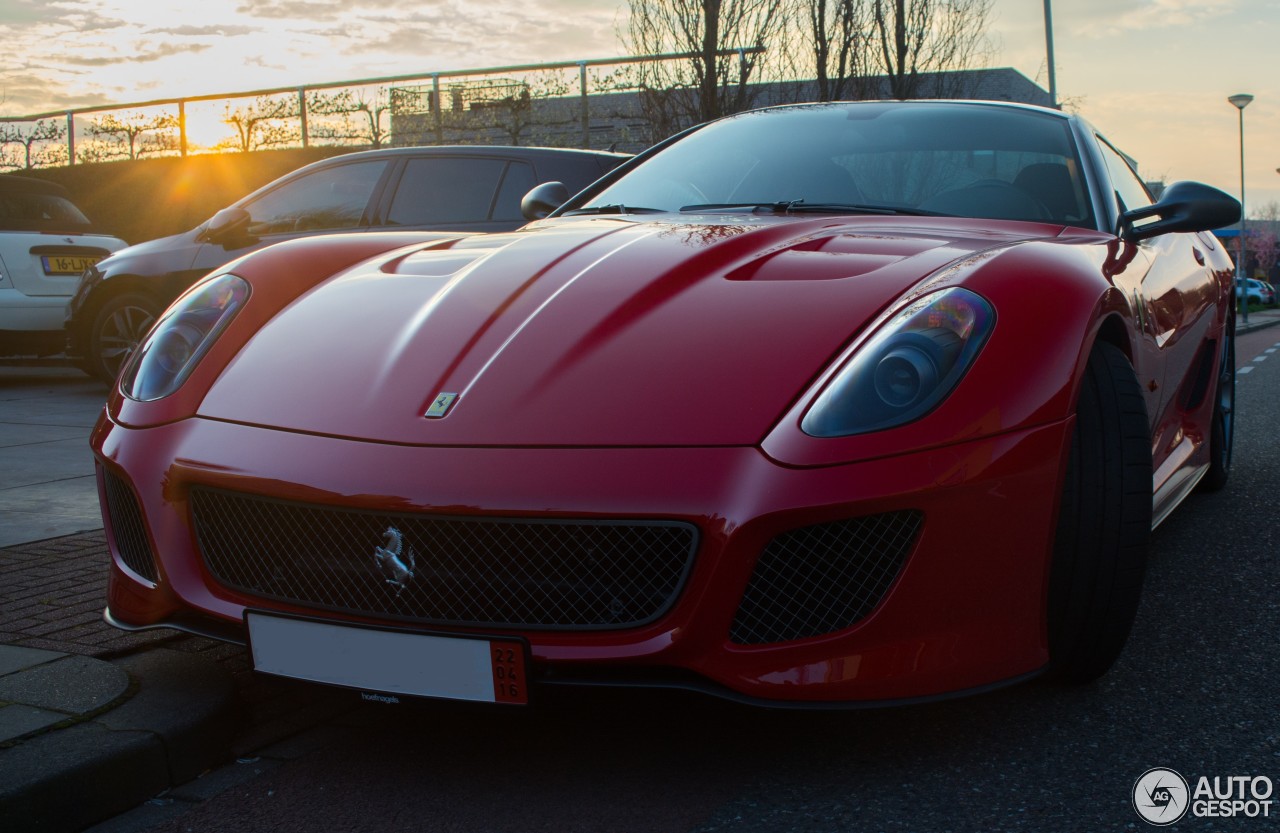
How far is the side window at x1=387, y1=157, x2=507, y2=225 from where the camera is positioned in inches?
307

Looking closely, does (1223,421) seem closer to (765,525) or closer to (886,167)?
(886,167)

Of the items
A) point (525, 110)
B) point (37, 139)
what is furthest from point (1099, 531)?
point (37, 139)

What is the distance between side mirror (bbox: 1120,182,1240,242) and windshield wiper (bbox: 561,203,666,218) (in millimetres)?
1216

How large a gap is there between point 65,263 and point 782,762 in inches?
343

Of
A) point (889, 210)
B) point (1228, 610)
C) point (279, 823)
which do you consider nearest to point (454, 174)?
point (889, 210)

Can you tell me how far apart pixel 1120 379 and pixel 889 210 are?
0.90 metres

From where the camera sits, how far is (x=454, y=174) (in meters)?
7.89

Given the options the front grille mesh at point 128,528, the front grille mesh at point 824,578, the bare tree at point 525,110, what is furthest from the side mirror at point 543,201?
the bare tree at point 525,110

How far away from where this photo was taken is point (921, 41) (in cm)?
2094

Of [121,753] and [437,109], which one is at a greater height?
[437,109]

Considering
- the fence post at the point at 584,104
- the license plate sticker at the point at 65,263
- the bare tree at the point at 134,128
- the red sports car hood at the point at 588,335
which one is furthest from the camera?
the bare tree at the point at 134,128

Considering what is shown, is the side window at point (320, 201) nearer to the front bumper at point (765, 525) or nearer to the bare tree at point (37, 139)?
the front bumper at point (765, 525)

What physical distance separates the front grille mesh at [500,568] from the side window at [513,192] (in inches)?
220

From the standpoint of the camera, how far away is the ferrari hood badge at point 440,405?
2.32m
